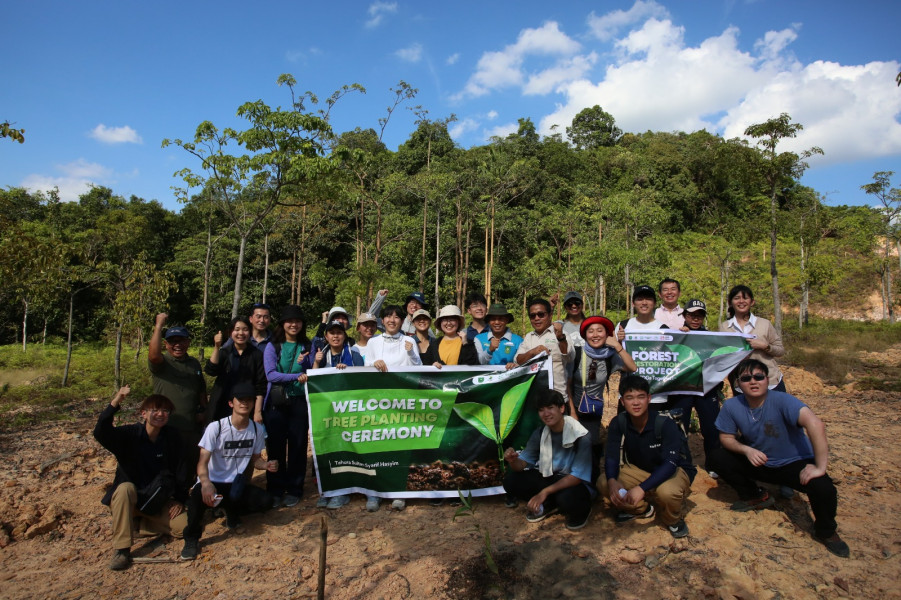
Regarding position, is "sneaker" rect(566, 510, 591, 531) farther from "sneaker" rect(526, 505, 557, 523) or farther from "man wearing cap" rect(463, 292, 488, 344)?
"man wearing cap" rect(463, 292, 488, 344)

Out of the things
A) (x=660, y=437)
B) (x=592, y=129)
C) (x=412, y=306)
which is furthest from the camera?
(x=592, y=129)

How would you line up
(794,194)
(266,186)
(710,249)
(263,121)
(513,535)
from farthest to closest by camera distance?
(794,194), (710,249), (266,186), (263,121), (513,535)

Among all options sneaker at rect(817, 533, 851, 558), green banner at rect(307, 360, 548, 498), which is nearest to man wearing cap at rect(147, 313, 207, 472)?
green banner at rect(307, 360, 548, 498)

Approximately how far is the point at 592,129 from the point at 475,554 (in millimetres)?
48338

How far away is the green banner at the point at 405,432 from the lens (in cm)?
461

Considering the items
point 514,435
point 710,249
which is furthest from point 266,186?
point 710,249

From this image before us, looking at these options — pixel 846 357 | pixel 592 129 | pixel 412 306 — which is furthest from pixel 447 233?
pixel 592 129

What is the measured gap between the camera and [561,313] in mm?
25062

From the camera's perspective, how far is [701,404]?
15.7 ft

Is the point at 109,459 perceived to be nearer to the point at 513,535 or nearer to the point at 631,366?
the point at 513,535

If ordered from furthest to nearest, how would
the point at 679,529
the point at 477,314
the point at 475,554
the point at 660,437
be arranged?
1. the point at 477,314
2. the point at 660,437
3. the point at 679,529
4. the point at 475,554

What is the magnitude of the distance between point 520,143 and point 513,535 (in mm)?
36283

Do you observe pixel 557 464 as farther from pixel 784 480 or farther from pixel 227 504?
pixel 227 504

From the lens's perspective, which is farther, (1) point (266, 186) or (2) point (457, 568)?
(1) point (266, 186)
